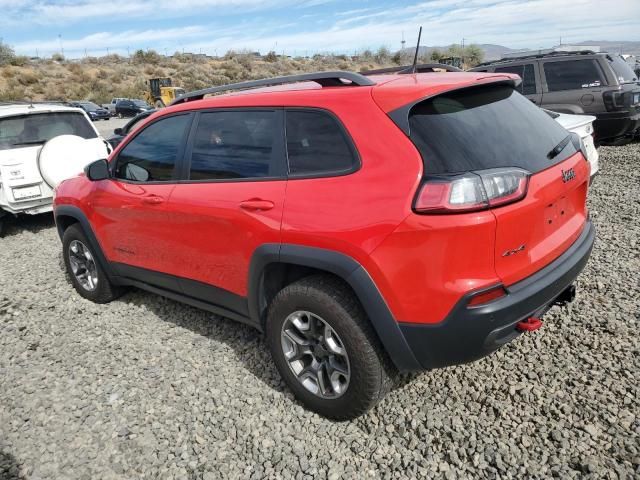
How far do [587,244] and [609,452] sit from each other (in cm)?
105

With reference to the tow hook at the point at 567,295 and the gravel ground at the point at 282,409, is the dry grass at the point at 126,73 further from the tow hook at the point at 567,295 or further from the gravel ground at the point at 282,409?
the tow hook at the point at 567,295

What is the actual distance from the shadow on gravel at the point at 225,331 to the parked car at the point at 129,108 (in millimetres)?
31730

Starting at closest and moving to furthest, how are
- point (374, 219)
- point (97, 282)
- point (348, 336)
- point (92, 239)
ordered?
1. point (374, 219)
2. point (348, 336)
3. point (92, 239)
4. point (97, 282)

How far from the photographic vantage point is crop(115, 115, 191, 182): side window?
3.27m

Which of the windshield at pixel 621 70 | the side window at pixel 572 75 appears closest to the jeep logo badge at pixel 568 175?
the side window at pixel 572 75

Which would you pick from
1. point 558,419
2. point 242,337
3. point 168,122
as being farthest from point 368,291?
point 168,122

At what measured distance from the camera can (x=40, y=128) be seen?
6.96 metres

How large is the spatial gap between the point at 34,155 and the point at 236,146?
5.10 m

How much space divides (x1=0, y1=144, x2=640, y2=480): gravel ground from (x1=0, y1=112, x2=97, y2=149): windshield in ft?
12.7

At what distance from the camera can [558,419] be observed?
247 centimetres

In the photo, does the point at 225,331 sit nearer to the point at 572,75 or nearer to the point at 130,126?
the point at 130,126

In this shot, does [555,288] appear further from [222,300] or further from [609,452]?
[222,300]

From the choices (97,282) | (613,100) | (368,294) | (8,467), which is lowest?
(8,467)

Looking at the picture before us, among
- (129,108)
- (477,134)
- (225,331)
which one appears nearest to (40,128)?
(225,331)
